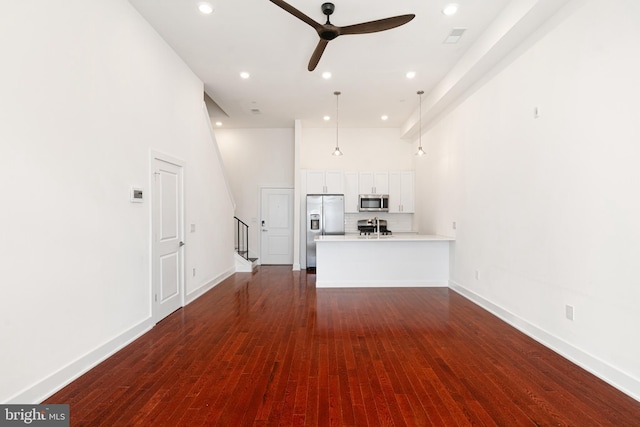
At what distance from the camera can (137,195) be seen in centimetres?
356

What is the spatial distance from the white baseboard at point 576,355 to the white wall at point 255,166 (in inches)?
226

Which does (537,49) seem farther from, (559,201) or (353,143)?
(353,143)

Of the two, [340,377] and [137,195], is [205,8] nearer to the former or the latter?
[137,195]

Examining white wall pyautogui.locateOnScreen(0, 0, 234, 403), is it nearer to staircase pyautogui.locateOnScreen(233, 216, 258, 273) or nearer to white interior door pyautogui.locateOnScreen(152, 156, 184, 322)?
white interior door pyautogui.locateOnScreen(152, 156, 184, 322)

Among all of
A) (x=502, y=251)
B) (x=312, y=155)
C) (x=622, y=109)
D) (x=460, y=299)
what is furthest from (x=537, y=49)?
(x=312, y=155)

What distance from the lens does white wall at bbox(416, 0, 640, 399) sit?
2.44 metres

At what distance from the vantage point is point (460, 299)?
197 inches

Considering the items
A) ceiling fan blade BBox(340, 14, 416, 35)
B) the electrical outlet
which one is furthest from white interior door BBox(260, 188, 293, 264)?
the electrical outlet

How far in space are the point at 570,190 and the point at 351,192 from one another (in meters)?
5.31

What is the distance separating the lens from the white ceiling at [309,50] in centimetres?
354

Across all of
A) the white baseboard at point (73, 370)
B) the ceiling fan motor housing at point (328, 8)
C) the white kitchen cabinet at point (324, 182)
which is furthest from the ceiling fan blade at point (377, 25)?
the white kitchen cabinet at point (324, 182)

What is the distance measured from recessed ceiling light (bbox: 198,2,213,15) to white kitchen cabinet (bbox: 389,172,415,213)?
219 inches

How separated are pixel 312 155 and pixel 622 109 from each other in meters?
6.45

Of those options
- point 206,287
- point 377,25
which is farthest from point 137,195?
point 377,25
